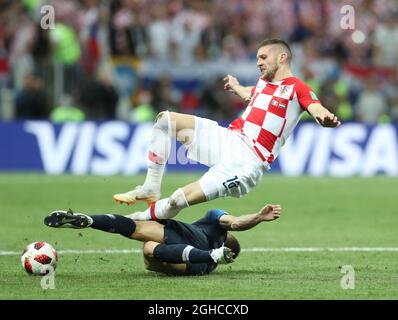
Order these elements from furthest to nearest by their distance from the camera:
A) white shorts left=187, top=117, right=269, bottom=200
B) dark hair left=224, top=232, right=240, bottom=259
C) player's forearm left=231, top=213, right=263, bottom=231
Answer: dark hair left=224, top=232, right=240, bottom=259 < white shorts left=187, top=117, right=269, bottom=200 < player's forearm left=231, top=213, right=263, bottom=231

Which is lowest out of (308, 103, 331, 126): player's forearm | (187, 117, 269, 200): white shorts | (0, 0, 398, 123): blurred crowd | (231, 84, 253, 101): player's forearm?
(187, 117, 269, 200): white shorts

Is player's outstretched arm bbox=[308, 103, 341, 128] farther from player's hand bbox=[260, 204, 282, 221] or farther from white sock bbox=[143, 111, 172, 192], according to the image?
white sock bbox=[143, 111, 172, 192]

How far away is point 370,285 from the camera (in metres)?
9.19

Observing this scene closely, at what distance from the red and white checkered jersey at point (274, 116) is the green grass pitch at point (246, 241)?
4.11ft

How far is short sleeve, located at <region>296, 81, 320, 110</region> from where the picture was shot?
1011 cm

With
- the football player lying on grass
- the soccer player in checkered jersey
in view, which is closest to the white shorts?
the soccer player in checkered jersey

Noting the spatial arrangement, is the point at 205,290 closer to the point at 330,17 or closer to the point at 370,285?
the point at 370,285

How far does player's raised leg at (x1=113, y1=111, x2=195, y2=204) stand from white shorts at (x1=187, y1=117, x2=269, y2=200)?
109 mm

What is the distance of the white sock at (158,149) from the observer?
10.4 metres

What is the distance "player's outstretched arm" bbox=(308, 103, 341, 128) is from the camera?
30.5ft

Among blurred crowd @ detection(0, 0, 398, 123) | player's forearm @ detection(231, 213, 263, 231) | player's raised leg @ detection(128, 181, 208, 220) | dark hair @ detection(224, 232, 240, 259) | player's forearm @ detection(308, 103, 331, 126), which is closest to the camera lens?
player's forearm @ detection(308, 103, 331, 126)

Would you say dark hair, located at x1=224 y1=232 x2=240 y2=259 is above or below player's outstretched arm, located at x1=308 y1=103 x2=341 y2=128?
below

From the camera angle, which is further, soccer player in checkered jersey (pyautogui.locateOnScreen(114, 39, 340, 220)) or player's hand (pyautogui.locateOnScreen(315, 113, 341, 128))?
soccer player in checkered jersey (pyautogui.locateOnScreen(114, 39, 340, 220))

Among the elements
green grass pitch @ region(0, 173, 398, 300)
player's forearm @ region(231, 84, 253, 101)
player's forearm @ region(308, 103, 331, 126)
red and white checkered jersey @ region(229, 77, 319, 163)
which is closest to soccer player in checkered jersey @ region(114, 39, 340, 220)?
red and white checkered jersey @ region(229, 77, 319, 163)
